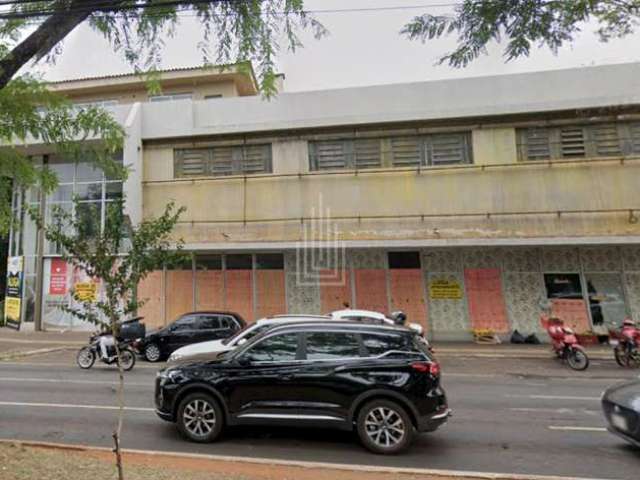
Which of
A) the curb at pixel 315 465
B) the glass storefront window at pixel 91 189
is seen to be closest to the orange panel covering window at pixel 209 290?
the glass storefront window at pixel 91 189

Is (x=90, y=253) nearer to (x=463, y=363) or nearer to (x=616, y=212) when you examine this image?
(x=463, y=363)

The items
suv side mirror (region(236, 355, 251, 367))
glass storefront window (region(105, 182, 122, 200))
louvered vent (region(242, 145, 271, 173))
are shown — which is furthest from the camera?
glass storefront window (region(105, 182, 122, 200))

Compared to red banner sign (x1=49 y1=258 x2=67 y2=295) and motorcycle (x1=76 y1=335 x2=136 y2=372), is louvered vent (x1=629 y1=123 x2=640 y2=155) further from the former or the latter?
red banner sign (x1=49 y1=258 x2=67 y2=295)

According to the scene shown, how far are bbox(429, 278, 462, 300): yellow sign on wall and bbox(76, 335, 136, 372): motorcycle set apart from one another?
1213 centimetres

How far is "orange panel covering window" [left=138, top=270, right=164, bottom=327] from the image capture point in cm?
1978

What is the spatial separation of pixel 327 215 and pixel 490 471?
1480cm

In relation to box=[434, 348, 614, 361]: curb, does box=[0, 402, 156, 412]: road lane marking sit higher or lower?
higher

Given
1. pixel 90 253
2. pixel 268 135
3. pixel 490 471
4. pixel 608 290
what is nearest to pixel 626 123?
pixel 608 290

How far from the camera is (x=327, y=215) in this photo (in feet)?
63.9

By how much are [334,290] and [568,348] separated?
945cm

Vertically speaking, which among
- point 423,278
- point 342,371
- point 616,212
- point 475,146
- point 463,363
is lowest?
point 463,363

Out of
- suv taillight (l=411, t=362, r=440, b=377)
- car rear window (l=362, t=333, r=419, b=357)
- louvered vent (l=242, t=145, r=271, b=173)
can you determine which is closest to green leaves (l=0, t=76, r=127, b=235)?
car rear window (l=362, t=333, r=419, b=357)

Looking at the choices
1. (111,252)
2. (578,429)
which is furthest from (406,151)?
(111,252)

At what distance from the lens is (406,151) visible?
19406 mm
